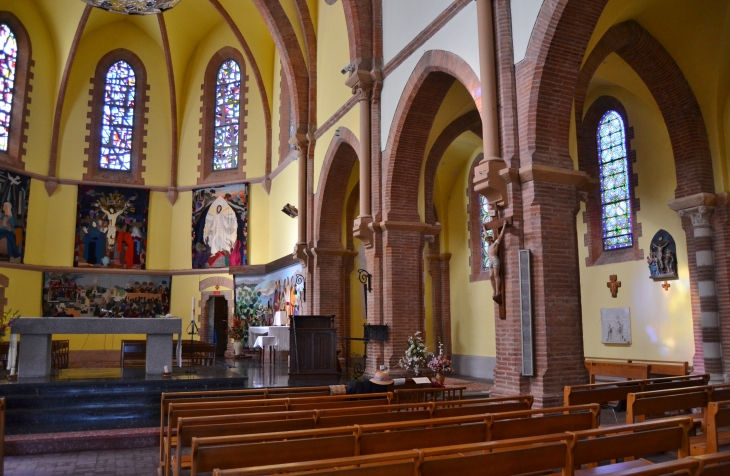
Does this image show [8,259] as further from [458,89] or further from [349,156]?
[458,89]

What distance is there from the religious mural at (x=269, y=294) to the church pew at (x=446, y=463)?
14.9 meters

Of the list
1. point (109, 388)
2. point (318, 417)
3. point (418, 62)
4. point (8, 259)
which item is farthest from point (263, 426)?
point (8, 259)

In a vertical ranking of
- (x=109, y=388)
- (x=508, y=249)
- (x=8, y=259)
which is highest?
(x=8, y=259)

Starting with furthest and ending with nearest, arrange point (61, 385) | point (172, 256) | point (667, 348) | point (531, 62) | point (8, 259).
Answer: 1. point (172, 256)
2. point (8, 259)
3. point (667, 348)
4. point (61, 385)
5. point (531, 62)

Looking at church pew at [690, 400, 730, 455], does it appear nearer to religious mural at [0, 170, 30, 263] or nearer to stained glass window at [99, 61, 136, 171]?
religious mural at [0, 170, 30, 263]

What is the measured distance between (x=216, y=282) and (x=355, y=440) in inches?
751

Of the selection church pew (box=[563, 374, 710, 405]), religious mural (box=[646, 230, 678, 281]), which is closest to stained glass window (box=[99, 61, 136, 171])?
religious mural (box=[646, 230, 678, 281])

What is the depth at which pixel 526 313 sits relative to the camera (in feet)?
27.7

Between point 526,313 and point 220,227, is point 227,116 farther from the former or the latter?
point 526,313

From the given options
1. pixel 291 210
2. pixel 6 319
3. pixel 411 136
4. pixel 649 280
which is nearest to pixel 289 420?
pixel 411 136

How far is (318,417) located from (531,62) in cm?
610

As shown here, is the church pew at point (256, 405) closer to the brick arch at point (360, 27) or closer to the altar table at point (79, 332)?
the altar table at point (79, 332)

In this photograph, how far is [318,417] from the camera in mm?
5180

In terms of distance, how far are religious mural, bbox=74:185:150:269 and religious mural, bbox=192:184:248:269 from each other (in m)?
2.04
